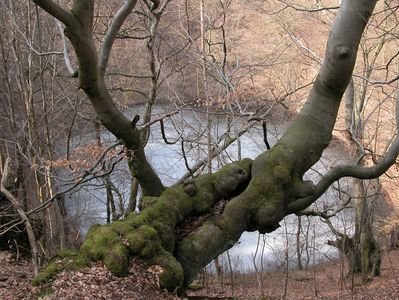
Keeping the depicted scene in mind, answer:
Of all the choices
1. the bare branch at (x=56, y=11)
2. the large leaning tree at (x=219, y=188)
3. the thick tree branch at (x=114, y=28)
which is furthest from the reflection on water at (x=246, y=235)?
the bare branch at (x=56, y=11)

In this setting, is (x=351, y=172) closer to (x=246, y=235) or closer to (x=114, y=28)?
(x=114, y=28)

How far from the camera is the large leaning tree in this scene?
14.9ft

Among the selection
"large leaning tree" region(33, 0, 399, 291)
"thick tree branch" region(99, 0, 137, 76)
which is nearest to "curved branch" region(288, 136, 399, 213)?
"large leaning tree" region(33, 0, 399, 291)

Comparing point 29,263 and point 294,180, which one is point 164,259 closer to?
point 294,180

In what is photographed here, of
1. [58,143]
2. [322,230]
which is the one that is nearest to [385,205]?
[322,230]

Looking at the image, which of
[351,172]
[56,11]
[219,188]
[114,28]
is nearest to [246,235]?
[351,172]

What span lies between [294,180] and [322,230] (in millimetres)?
11984

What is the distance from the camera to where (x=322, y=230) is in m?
16.7

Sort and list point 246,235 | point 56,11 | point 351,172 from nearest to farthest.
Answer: point 56,11, point 351,172, point 246,235

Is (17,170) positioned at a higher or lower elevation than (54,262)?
higher

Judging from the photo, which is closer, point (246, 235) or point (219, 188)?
point (219, 188)

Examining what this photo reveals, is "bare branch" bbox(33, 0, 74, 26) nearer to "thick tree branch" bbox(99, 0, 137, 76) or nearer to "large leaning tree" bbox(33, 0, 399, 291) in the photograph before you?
"large leaning tree" bbox(33, 0, 399, 291)

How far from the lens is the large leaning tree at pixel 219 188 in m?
4.55

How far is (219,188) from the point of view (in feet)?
18.0
